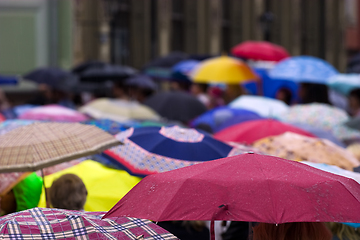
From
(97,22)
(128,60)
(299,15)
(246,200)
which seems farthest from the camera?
(299,15)

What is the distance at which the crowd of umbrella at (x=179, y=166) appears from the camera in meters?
3.31

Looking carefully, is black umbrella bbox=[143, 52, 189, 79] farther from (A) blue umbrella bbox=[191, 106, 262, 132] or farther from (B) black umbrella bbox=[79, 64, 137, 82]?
(A) blue umbrella bbox=[191, 106, 262, 132]

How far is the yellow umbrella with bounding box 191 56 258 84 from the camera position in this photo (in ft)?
37.3

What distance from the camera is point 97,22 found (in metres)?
25.7

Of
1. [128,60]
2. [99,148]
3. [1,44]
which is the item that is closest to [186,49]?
[128,60]

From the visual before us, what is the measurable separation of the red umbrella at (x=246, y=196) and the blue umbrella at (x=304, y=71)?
773cm

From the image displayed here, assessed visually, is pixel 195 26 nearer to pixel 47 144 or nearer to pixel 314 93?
pixel 314 93

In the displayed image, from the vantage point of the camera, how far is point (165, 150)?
5.72 metres

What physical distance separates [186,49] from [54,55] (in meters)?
11.8

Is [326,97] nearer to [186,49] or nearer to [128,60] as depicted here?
[128,60]

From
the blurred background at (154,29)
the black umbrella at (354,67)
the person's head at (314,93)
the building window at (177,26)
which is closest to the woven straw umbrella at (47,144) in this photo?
the person's head at (314,93)

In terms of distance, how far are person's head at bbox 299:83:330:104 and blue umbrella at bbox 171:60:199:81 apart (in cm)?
444

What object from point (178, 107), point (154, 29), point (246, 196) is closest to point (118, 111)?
point (178, 107)

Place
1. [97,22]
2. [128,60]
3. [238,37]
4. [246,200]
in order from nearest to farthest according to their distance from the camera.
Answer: [246,200] → [97,22] → [128,60] → [238,37]
